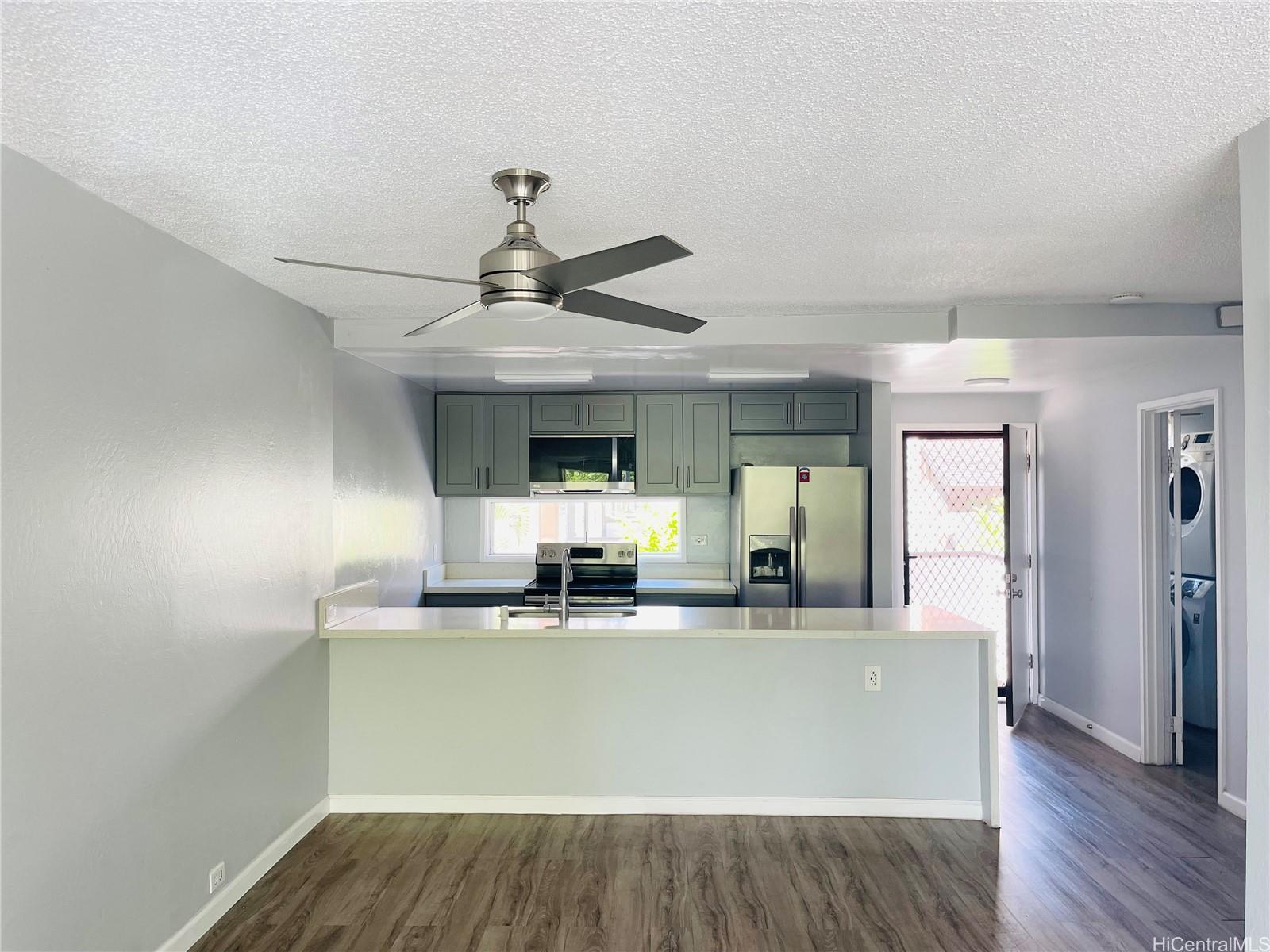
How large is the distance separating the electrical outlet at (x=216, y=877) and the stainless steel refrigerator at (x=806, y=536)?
131 inches

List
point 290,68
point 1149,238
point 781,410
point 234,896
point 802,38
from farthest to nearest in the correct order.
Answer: point 781,410, point 234,896, point 1149,238, point 290,68, point 802,38

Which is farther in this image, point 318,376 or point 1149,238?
point 318,376

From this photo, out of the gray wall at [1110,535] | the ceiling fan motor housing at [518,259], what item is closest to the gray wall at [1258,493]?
the ceiling fan motor housing at [518,259]

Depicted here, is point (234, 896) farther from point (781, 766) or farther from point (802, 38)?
point (802, 38)

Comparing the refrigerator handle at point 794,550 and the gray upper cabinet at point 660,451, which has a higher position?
the gray upper cabinet at point 660,451

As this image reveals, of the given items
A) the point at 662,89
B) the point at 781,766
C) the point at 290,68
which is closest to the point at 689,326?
the point at 662,89

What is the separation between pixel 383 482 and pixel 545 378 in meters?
1.13

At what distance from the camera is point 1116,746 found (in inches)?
189

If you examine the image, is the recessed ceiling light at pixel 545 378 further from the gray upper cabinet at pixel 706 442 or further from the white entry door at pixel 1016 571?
the white entry door at pixel 1016 571

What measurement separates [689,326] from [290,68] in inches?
49.9

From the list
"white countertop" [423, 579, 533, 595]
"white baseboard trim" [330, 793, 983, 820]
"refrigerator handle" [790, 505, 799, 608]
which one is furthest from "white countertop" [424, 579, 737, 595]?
"white baseboard trim" [330, 793, 983, 820]

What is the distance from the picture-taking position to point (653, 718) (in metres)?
3.83

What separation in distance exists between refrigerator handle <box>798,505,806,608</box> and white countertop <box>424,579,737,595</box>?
45cm

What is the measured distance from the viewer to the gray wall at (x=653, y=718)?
3805mm
